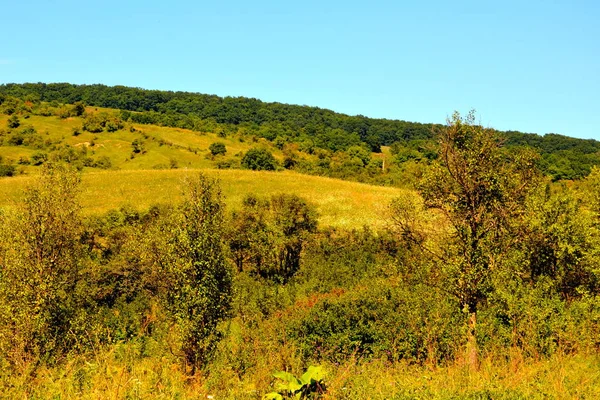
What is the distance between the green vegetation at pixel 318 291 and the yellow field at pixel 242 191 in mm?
2690

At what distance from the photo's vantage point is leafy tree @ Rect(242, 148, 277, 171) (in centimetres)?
10531

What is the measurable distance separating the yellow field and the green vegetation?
2690 mm

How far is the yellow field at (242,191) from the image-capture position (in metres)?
65.2

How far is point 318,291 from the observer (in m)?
41.7

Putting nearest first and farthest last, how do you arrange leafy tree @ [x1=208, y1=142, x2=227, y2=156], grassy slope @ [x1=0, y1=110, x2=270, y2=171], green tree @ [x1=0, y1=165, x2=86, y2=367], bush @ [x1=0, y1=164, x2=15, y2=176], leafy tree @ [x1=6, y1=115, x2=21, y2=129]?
green tree @ [x1=0, y1=165, x2=86, y2=367]
bush @ [x1=0, y1=164, x2=15, y2=176]
grassy slope @ [x1=0, y1=110, x2=270, y2=171]
leafy tree @ [x1=6, y1=115, x2=21, y2=129]
leafy tree @ [x1=208, y1=142, x2=227, y2=156]

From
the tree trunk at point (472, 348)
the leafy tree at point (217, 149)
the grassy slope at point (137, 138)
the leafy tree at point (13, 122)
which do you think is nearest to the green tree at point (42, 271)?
the tree trunk at point (472, 348)

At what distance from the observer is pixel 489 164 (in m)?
16.6

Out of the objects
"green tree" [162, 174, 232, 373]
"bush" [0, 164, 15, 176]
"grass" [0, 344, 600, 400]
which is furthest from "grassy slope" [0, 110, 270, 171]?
"grass" [0, 344, 600, 400]

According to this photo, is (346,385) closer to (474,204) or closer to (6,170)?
(474,204)

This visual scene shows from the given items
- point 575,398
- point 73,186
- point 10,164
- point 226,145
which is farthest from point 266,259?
point 226,145

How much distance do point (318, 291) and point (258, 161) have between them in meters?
68.3

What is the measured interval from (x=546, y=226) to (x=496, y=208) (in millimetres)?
16690

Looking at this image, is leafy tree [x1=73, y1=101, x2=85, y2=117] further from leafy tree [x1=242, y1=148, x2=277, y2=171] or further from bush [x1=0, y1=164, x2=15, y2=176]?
leafy tree [x1=242, y1=148, x2=277, y2=171]

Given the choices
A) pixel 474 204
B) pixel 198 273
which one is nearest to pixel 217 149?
pixel 198 273
